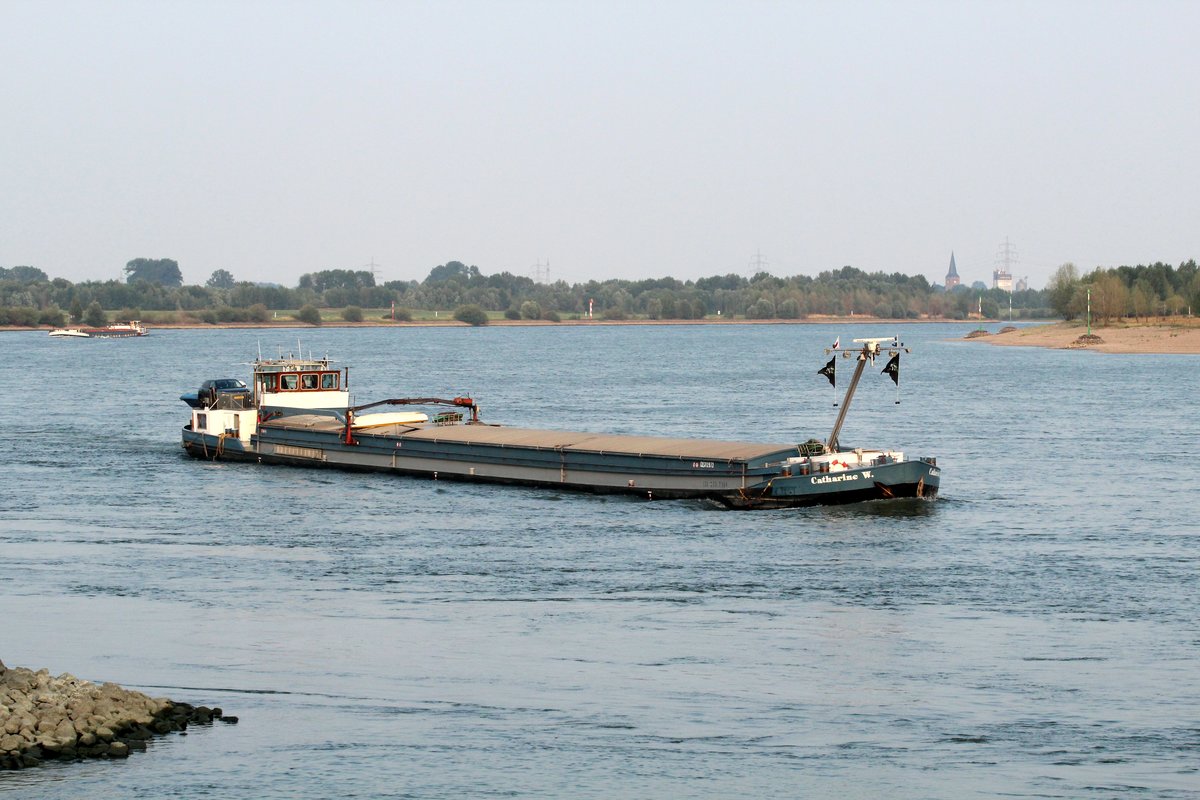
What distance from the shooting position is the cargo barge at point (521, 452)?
174 feet

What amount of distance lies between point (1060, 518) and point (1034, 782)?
28.5 metres

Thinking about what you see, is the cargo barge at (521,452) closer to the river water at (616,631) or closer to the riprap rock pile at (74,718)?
the river water at (616,631)

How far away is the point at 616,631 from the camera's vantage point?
3503 centimetres

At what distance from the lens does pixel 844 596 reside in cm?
3881

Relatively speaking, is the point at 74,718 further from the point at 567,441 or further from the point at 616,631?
the point at 567,441

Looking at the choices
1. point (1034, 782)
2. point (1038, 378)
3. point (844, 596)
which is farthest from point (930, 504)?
point (1038, 378)

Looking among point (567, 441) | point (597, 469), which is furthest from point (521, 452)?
point (597, 469)

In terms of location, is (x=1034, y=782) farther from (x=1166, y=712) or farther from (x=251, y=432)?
(x=251, y=432)

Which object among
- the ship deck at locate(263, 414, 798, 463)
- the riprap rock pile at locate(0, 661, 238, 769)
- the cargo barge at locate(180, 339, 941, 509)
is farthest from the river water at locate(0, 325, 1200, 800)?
the ship deck at locate(263, 414, 798, 463)

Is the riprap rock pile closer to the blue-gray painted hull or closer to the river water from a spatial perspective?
the river water

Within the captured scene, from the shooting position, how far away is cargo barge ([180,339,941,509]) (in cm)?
5309

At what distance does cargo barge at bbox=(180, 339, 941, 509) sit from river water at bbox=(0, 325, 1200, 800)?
1.06 metres

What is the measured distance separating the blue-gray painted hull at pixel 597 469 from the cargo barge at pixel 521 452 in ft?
0.15

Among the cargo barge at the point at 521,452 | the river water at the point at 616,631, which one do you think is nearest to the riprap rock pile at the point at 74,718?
the river water at the point at 616,631
